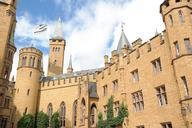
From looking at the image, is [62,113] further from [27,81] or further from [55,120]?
[27,81]

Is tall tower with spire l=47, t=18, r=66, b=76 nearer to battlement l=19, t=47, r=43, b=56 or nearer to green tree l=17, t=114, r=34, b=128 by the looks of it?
battlement l=19, t=47, r=43, b=56

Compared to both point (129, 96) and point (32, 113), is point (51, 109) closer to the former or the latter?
point (32, 113)

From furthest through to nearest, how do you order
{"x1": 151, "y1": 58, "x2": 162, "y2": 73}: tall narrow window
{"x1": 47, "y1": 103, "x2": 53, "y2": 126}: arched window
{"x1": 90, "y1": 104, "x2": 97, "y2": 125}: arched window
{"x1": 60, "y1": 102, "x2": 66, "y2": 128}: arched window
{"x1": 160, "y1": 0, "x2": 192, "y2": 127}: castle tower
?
{"x1": 47, "y1": 103, "x2": 53, "y2": 126}: arched window < {"x1": 60, "y1": 102, "x2": 66, "y2": 128}: arched window < {"x1": 90, "y1": 104, "x2": 97, "y2": 125}: arched window < {"x1": 151, "y1": 58, "x2": 162, "y2": 73}: tall narrow window < {"x1": 160, "y1": 0, "x2": 192, "y2": 127}: castle tower

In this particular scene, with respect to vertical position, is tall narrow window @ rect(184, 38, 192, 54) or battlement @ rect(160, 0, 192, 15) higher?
battlement @ rect(160, 0, 192, 15)

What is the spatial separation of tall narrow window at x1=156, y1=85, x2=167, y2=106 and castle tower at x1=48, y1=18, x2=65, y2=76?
50358 mm

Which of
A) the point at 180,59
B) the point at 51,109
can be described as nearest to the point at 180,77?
the point at 180,59

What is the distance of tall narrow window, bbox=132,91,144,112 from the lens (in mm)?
24578

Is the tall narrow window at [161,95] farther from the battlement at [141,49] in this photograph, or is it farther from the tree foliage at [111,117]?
the tree foliage at [111,117]

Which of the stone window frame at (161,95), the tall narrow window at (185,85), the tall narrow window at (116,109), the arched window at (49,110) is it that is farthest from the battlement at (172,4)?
the arched window at (49,110)

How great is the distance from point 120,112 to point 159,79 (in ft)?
23.1

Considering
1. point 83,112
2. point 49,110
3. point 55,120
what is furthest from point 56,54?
point 83,112

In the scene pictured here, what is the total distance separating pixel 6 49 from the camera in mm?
36375

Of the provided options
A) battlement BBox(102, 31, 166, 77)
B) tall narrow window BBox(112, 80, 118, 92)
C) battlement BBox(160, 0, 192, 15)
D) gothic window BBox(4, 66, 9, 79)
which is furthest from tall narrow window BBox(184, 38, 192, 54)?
gothic window BBox(4, 66, 9, 79)

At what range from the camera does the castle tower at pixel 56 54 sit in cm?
7056
